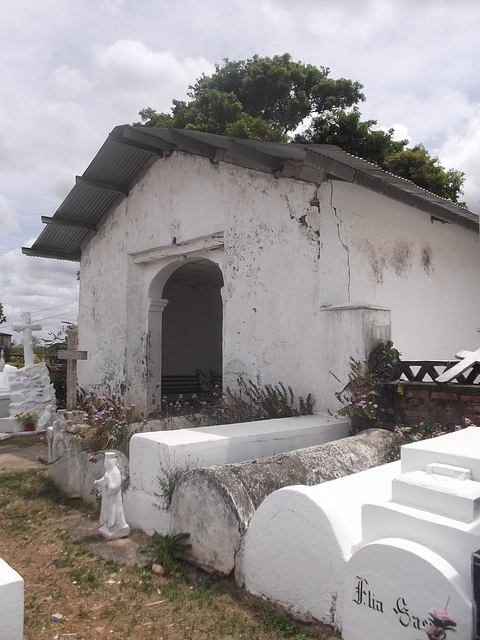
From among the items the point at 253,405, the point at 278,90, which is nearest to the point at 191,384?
the point at 253,405

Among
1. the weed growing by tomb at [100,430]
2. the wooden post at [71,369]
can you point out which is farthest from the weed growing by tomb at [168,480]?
the wooden post at [71,369]

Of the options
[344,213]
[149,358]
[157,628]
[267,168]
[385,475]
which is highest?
[267,168]

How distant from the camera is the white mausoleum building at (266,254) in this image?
5645mm

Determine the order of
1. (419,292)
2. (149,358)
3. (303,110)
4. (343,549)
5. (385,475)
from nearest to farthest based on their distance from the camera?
(343,549) < (385,475) < (419,292) < (149,358) < (303,110)

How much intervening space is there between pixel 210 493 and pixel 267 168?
3.96m

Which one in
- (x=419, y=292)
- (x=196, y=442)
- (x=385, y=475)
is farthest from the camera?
(x=419, y=292)

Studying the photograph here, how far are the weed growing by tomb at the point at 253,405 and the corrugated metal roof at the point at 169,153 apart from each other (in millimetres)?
2386

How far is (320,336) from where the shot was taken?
18.1ft

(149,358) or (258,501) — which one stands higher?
(149,358)

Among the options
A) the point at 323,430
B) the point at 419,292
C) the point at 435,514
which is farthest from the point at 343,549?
the point at 419,292

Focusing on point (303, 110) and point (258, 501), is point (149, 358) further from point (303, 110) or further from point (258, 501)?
point (303, 110)

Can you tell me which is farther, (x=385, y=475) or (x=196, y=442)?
(x=196, y=442)

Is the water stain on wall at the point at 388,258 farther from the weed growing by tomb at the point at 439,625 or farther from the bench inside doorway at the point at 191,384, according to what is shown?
the bench inside doorway at the point at 191,384

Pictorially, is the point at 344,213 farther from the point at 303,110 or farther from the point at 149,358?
the point at 303,110
